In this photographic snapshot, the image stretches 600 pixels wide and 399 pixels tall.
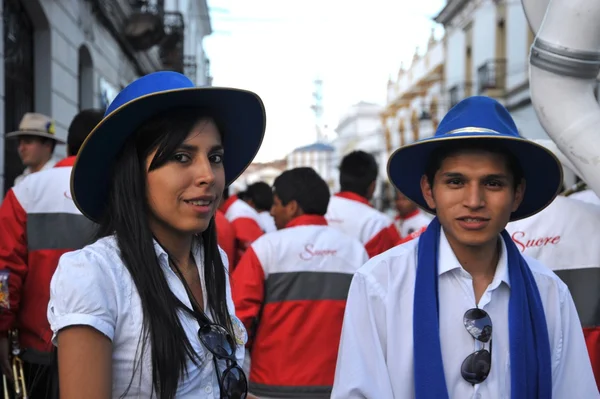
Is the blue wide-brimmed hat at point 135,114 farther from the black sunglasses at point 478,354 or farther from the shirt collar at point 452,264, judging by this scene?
the black sunglasses at point 478,354

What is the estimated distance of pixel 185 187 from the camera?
2.13 m

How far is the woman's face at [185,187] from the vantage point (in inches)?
83.4

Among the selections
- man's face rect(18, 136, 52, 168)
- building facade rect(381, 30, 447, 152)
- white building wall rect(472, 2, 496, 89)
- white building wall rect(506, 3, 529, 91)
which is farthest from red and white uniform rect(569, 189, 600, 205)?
building facade rect(381, 30, 447, 152)

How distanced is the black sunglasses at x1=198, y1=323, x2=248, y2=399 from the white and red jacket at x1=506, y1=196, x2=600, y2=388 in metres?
2.20

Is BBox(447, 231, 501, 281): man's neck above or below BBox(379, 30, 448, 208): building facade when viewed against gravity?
below

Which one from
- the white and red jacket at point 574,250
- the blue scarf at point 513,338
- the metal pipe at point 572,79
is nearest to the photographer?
the blue scarf at point 513,338

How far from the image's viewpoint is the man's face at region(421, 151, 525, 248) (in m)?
2.60

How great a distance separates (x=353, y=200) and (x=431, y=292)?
4.43 meters

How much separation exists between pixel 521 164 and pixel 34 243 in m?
2.78

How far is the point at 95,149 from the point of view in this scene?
212 centimetres

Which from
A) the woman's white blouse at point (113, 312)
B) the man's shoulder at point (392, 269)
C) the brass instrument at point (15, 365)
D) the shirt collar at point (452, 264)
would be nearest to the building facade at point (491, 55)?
the brass instrument at point (15, 365)

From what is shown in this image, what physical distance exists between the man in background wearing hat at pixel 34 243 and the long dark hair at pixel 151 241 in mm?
2255

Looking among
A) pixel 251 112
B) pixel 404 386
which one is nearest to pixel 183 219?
pixel 251 112

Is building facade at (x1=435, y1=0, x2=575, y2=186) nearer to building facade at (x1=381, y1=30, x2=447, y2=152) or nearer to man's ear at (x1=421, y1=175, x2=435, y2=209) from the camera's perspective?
building facade at (x1=381, y1=30, x2=447, y2=152)
